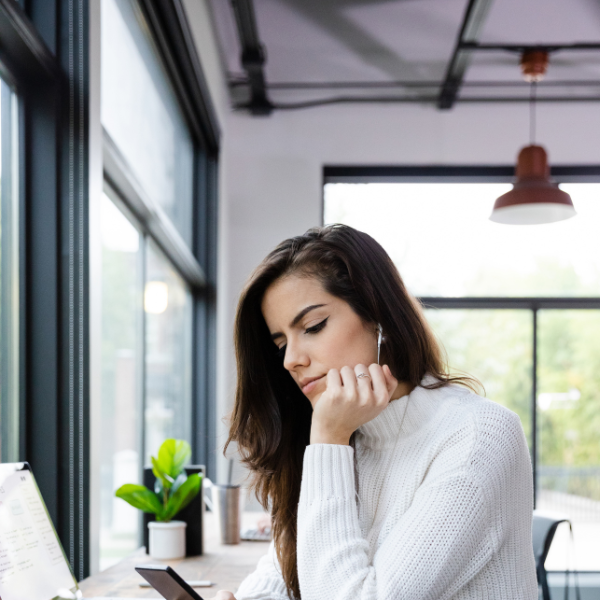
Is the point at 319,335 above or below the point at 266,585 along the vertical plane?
above

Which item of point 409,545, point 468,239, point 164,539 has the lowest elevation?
point 164,539

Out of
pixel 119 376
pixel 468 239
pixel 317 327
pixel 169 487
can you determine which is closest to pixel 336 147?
pixel 468 239

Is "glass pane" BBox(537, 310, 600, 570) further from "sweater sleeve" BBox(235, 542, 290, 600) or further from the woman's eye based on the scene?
the woman's eye

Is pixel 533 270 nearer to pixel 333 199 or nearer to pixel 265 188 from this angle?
pixel 333 199

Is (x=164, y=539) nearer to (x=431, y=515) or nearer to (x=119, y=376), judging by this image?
(x=119, y=376)

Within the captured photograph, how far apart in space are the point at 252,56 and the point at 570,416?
277 centimetres

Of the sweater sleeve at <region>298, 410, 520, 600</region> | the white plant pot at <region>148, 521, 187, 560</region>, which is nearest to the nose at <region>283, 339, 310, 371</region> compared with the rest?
the sweater sleeve at <region>298, 410, 520, 600</region>

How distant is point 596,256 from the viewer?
13.9ft

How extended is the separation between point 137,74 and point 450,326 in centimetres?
249

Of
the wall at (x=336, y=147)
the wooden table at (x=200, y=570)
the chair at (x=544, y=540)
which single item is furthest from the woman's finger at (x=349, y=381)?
the wall at (x=336, y=147)

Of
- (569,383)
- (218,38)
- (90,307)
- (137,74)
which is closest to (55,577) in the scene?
(90,307)

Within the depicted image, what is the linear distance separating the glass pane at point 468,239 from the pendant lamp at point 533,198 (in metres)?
0.91

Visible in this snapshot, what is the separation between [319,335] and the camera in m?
1.26

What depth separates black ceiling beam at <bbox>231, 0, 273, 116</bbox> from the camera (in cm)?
309
